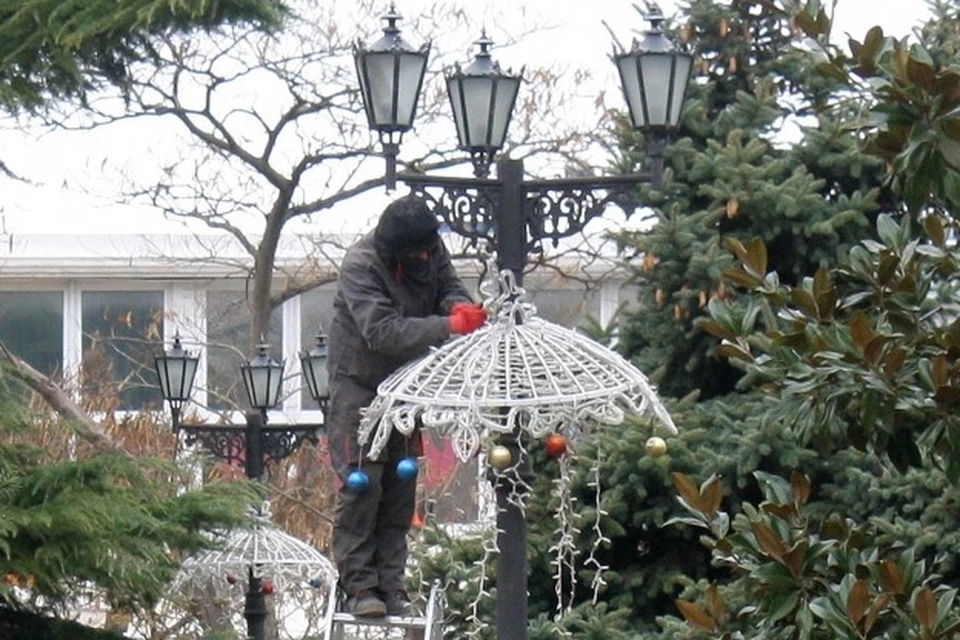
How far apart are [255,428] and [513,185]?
24.9 feet

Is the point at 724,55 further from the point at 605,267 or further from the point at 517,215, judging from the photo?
the point at 605,267

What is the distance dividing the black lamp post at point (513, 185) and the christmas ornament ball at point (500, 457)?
266 millimetres

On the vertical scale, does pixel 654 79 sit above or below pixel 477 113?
above

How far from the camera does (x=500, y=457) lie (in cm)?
646

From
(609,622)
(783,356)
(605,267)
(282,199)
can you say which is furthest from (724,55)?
(605,267)

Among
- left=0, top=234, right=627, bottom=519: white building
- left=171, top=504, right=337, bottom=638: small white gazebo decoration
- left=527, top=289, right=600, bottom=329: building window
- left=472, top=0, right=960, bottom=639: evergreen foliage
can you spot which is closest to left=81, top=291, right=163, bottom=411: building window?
left=0, top=234, right=627, bottom=519: white building


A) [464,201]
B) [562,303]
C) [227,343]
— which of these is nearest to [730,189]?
[464,201]

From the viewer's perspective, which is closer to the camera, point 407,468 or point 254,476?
point 407,468

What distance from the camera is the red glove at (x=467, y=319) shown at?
6695mm

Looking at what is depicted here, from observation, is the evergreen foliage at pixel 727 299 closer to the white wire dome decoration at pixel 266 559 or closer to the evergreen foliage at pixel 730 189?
the evergreen foliage at pixel 730 189

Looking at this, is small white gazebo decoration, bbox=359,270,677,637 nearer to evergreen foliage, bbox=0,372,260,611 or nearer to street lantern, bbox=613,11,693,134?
street lantern, bbox=613,11,693,134

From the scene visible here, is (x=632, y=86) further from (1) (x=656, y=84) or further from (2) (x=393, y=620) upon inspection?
(2) (x=393, y=620)

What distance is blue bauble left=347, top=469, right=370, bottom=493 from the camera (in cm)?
709

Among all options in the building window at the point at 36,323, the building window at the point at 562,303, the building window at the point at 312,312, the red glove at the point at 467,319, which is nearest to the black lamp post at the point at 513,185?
the red glove at the point at 467,319
